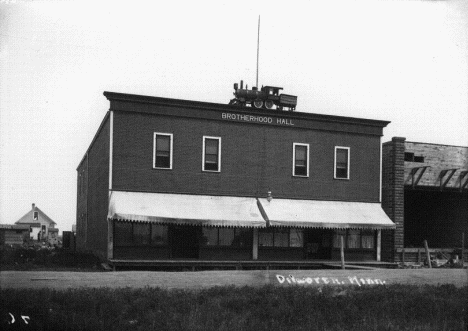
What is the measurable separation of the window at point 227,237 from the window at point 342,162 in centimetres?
609

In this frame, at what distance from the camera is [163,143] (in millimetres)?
28844

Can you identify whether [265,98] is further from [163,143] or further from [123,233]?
[123,233]

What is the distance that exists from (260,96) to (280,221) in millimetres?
6894

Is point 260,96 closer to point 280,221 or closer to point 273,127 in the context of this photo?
point 273,127

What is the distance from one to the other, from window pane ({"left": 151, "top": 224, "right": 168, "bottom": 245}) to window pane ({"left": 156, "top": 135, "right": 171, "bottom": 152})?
3631mm

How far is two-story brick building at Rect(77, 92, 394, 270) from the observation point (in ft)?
91.4

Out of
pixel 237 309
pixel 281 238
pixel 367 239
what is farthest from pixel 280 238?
pixel 237 309

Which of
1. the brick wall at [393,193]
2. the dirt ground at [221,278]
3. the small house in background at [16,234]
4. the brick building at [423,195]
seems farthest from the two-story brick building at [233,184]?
the small house in background at [16,234]

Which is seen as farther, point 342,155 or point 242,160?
point 342,155

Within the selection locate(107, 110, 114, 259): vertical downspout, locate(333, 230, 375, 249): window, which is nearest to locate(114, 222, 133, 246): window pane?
locate(107, 110, 114, 259): vertical downspout

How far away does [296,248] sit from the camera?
3100cm

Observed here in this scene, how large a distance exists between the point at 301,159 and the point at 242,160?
11.0 feet

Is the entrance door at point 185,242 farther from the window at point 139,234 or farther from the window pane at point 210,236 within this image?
the window at point 139,234

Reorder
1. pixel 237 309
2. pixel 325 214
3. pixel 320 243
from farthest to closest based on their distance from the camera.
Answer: pixel 320 243 → pixel 325 214 → pixel 237 309
